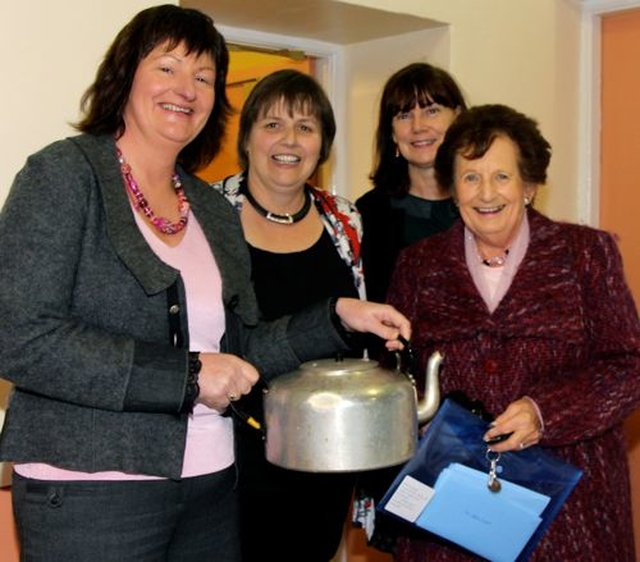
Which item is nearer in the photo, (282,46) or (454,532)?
(454,532)

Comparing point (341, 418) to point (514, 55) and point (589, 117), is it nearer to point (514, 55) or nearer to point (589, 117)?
point (514, 55)

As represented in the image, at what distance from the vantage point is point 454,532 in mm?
1562

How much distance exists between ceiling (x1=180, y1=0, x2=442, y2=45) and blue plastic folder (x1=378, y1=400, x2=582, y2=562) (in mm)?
1275

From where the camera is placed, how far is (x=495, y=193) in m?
1.71

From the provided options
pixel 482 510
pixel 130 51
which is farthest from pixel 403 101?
pixel 482 510

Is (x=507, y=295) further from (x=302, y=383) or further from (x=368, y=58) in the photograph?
(x=368, y=58)

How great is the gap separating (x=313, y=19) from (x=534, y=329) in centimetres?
127

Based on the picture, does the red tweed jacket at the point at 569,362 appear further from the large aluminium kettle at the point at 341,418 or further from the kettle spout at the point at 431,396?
the large aluminium kettle at the point at 341,418

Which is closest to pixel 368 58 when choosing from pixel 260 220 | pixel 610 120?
pixel 610 120

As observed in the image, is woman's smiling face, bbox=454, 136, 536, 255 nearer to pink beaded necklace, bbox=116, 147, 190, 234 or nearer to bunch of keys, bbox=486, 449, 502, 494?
bunch of keys, bbox=486, 449, 502, 494

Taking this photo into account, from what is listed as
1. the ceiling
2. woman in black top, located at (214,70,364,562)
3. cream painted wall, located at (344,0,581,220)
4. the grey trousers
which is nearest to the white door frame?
cream painted wall, located at (344,0,581,220)

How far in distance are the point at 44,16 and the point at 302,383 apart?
95cm

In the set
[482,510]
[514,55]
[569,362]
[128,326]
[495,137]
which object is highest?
[514,55]

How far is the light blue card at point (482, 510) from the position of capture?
5.03 feet
